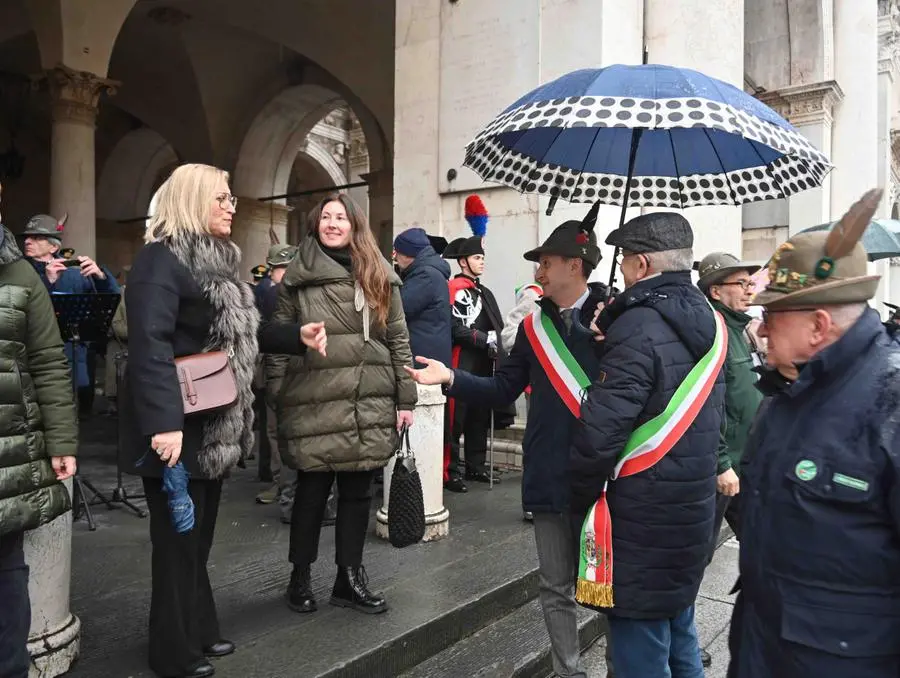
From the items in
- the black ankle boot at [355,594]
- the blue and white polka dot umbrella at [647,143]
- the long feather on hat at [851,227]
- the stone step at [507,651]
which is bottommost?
the stone step at [507,651]

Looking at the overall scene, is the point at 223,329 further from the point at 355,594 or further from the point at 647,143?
the point at 647,143

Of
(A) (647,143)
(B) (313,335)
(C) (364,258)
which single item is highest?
(A) (647,143)

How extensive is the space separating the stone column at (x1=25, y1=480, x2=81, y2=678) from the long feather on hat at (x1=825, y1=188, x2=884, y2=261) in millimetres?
2704

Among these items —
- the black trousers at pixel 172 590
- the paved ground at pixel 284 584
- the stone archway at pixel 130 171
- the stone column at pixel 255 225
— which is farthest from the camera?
the stone archway at pixel 130 171

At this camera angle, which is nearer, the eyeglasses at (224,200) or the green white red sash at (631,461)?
the green white red sash at (631,461)

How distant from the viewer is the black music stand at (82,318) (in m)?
4.96

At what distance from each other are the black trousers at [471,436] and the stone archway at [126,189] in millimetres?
17258

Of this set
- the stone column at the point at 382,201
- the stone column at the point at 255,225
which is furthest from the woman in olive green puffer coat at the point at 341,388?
the stone column at the point at 255,225

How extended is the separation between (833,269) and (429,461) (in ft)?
11.0

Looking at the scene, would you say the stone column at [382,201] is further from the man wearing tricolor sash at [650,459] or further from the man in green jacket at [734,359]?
the man wearing tricolor sash at [650,459]

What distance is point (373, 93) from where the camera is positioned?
47.8ft

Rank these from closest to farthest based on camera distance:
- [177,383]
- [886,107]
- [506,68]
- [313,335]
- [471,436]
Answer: [177,383]
[313,335]
[471,436]
[506,68]
[886,107]

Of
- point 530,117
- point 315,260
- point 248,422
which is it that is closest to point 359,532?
point 248,422

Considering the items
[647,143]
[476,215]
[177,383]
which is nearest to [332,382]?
[177,383]
